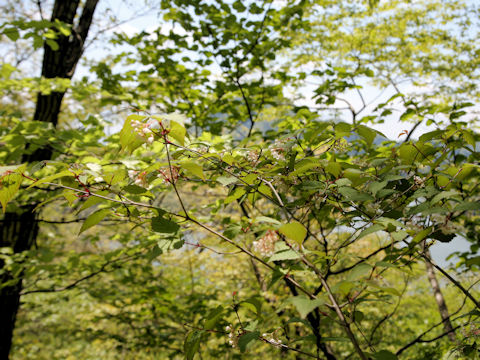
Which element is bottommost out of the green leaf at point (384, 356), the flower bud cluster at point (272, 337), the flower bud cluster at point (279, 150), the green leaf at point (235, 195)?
the green leaf at point (384, 356)

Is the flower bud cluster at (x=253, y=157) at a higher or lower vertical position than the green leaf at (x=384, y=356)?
higher

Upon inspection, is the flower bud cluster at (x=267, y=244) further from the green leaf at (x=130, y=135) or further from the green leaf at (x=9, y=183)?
the green leaf at (x=9, y=183)

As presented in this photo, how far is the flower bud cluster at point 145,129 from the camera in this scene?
2.75 feet

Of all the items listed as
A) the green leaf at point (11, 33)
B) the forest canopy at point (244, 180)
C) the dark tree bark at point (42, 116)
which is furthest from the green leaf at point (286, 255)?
the dark tree bark at point (42, 116)

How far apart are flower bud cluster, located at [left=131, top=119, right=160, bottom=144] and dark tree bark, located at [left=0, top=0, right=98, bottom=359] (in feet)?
11.5

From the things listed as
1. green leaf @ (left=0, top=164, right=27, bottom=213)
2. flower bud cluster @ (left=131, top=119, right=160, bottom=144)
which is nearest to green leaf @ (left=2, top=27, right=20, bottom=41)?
green leaf @ (left=0, top=164, right=27, bottom=213)

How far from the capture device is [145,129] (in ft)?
2.77

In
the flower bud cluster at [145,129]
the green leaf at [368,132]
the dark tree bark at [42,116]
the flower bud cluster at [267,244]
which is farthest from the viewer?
the dark tree bark at [42,116]

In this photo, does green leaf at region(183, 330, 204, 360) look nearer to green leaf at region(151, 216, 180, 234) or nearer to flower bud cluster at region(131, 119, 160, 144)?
green leaf at region(151, 216, 180, 234)

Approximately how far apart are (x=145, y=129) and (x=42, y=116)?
3936 mm

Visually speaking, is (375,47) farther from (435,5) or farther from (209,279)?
(209,279)

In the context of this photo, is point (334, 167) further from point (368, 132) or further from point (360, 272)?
point (360, 272)

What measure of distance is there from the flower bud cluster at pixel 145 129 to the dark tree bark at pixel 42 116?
3.51 m

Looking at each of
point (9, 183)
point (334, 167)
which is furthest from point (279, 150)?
point (9, 183)
